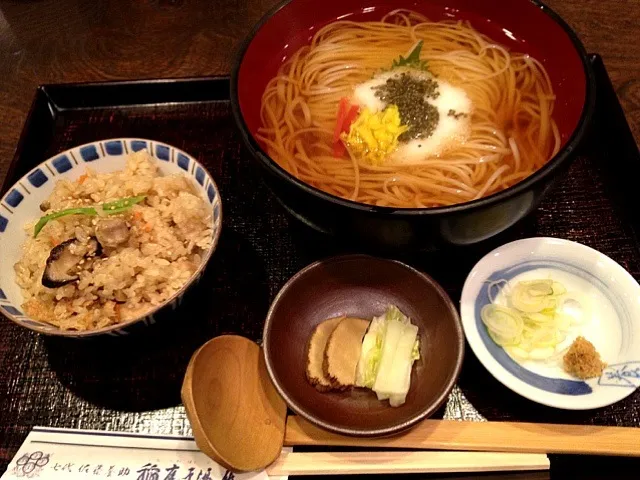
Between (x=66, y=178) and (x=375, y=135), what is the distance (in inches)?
36.4

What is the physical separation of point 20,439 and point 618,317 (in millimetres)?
1525

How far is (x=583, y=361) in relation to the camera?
126 centimetres

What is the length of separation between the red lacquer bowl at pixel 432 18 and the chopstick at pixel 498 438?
1.44ft

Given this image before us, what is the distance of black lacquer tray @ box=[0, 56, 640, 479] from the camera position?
133 centimetres

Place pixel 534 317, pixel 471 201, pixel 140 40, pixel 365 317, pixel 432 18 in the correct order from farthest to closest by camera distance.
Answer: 1. pixel 140 40
2. pixel 432 18
3. pixel 365 317
4. pixel 534 317
5. pixel 471 201

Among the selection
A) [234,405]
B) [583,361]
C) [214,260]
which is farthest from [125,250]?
[583,361]

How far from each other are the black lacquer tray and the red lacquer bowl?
19cm

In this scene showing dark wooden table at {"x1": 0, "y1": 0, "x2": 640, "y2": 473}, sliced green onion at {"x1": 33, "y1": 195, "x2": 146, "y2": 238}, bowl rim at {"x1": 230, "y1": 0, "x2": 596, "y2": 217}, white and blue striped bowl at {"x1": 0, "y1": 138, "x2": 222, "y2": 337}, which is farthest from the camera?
dark wooden table at {"x1": 0, "y1": 0, "x2": 640, "y2": 473}

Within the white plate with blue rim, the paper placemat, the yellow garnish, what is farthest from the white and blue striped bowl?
the white plate with blue rim

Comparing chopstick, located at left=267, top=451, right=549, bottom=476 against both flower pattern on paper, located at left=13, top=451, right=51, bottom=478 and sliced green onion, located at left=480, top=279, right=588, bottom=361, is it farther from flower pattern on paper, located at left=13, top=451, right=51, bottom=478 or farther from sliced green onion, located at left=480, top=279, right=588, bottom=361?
flower pattern on paper, located at left=13, top=451, right=51, bottom=478

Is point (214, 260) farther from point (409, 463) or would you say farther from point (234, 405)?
point (409, 463)

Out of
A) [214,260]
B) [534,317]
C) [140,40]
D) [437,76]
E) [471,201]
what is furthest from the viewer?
[140,40]

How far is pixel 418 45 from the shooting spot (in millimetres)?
1748

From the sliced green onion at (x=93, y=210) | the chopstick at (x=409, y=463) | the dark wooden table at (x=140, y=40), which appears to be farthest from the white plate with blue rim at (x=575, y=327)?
the sliced green onion at (x=93, y=210)
